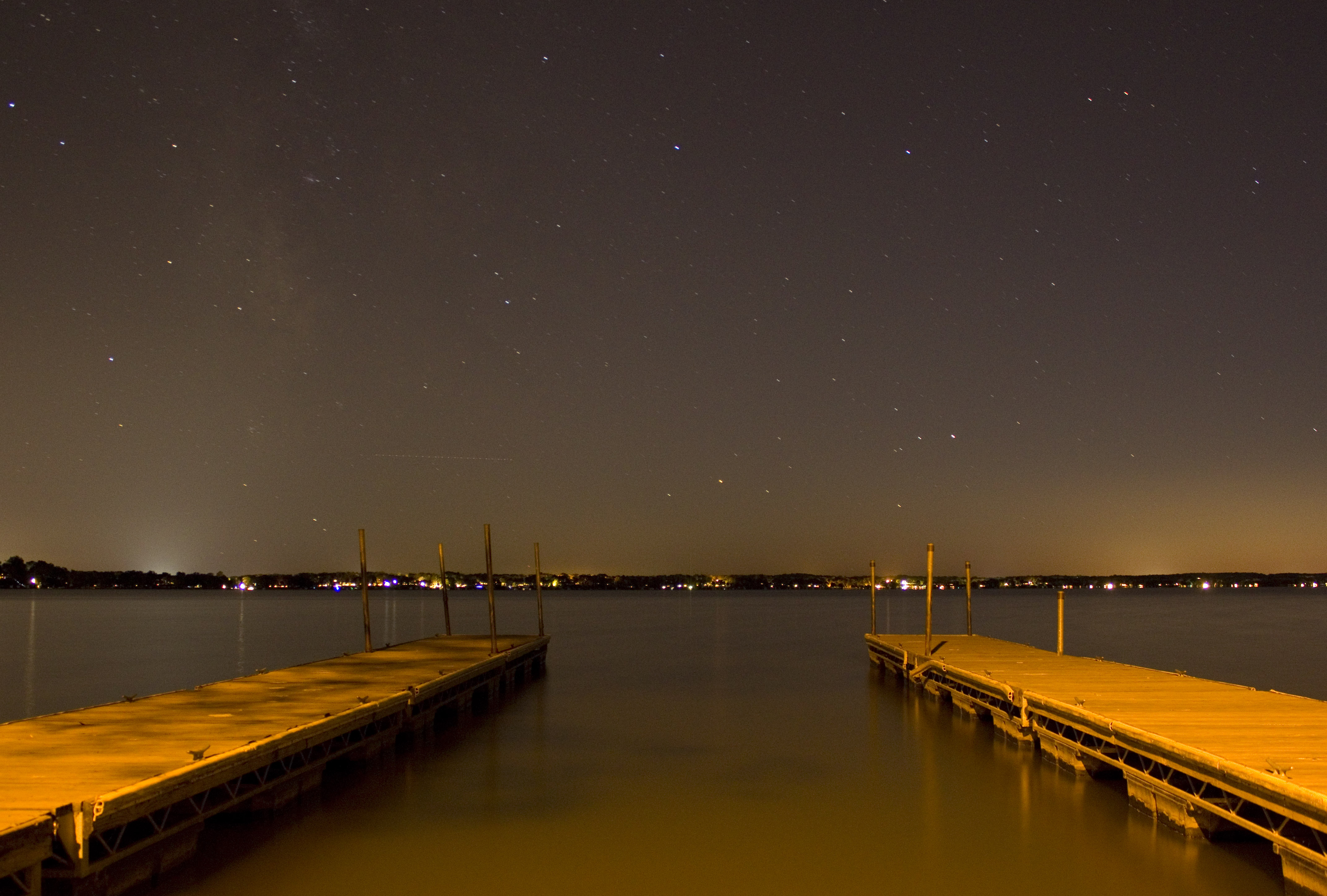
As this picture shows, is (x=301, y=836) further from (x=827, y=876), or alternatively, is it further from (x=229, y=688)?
(x=827, y=876)

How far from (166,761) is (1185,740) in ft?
35.1

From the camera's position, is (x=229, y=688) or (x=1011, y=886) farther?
(x=229, y=688)

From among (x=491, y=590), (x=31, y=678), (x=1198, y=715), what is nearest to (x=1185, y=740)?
(x=1198, y=715)

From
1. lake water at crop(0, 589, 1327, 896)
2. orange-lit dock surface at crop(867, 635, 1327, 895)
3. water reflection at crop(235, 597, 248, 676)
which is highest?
orange-lit dock surface at crop(867, 635, 1327, 895)

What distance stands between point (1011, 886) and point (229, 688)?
1192 centimetres

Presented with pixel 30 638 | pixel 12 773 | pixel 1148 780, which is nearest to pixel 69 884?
pixel 12 773

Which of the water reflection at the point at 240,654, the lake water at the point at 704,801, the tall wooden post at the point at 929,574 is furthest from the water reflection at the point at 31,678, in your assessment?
the tall wooden post at the point at 929,574

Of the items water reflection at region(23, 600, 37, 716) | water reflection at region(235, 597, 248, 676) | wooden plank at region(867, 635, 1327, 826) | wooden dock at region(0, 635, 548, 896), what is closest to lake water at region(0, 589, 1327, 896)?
water reflection at region(23, 600, 37, 716)

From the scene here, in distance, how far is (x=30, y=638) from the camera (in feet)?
157

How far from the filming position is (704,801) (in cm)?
1338

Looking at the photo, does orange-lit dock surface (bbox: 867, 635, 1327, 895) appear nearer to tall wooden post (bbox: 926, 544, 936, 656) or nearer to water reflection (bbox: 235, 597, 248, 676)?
tall wooden post (bbox: 926, 544, 936, 656)

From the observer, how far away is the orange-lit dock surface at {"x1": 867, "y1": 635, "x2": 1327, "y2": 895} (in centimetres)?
827

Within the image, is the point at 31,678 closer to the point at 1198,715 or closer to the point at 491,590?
the point at 491,590

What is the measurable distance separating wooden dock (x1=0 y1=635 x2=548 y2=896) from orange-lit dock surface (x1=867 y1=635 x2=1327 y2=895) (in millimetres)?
9793
